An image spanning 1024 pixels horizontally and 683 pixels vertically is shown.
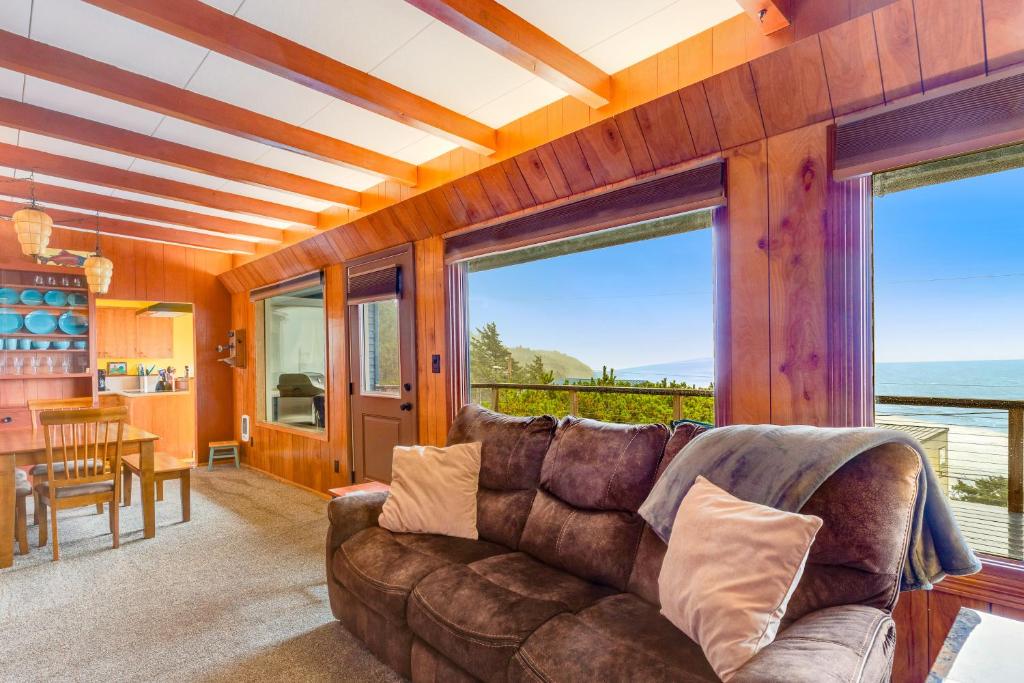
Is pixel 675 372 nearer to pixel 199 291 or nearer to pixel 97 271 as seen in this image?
pixel 97 271

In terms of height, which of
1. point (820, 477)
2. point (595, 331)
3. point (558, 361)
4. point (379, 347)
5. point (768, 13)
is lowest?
point (820, 477)

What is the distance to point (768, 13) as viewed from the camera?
6.09 ft

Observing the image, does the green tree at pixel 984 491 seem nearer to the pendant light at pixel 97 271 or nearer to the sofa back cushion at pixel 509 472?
the sofa back cushion at pixel 509 472

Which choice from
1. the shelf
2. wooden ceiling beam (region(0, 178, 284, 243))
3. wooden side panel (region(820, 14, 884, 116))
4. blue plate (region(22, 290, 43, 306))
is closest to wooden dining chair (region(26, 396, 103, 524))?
the shelf

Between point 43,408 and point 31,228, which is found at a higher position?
point 31,228

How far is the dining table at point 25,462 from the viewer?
128 inches

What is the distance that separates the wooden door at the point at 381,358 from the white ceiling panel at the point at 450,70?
57.3 inches

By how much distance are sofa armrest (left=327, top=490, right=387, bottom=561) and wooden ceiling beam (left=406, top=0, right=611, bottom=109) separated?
6.71 feet

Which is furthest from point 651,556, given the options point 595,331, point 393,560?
point 595,331

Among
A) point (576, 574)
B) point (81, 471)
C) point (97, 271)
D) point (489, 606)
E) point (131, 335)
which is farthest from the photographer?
point (131, 335)

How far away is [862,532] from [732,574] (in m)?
0.36

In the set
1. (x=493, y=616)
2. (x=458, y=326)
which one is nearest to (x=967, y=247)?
(x=493, y=616)

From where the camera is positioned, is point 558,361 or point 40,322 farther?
point 558,361

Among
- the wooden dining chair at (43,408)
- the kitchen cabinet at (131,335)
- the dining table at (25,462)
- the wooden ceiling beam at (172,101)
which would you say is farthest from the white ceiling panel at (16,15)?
the kitchen cabinet at (131,335)
